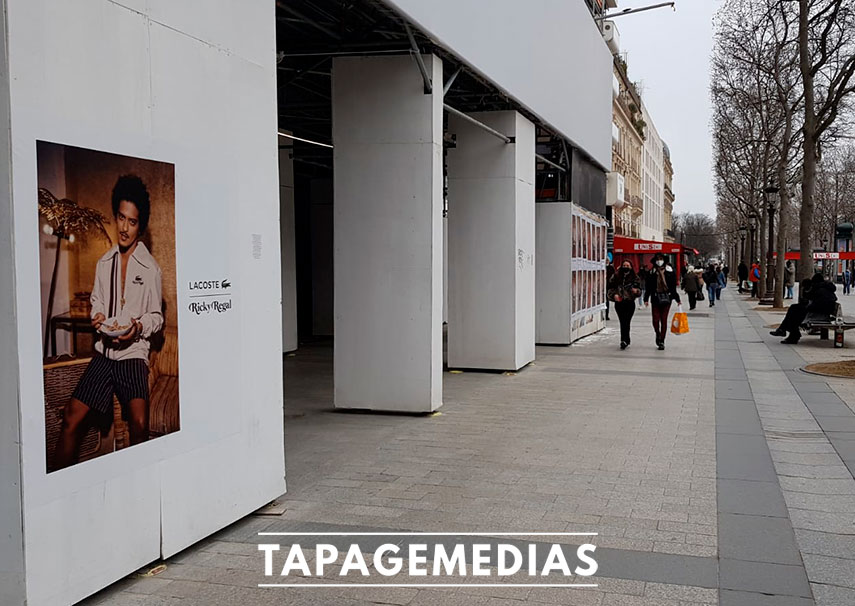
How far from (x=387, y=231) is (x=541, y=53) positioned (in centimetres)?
617

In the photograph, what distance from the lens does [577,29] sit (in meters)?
18.0

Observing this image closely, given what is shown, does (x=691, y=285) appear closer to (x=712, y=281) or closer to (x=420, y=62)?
(x=712, y=281)

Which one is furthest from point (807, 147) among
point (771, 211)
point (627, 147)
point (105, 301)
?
point (627, 147)

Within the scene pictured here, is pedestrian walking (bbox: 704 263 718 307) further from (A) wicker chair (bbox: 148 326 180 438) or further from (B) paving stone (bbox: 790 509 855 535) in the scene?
(A) wicker chair (bbox: 148 326 180 438)

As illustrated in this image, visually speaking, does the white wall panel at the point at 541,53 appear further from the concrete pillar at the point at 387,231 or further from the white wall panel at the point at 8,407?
the white wall panel at the point at 8,407

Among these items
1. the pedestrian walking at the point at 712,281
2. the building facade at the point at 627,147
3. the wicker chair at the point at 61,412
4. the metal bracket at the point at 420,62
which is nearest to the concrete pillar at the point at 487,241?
the metal bracket at the point at 420,62

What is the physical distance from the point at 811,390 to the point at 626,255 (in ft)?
110

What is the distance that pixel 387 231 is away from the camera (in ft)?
32.5

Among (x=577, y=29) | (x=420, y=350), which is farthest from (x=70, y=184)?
(x=577, y=29)

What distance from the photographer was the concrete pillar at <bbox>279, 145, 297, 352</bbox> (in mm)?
16625

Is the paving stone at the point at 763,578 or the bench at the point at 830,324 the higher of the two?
the bench at the point at 830,324

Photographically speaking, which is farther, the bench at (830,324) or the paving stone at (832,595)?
the bench at (830,324)

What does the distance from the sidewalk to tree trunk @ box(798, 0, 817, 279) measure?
7.88 metres

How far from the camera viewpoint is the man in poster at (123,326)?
175 inches
